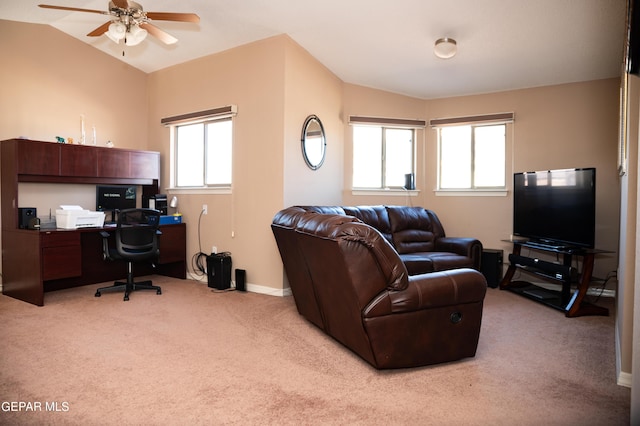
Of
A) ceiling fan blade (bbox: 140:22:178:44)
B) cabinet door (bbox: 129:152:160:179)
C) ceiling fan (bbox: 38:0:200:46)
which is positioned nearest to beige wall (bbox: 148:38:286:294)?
cabinet door (bbox: 129:152:160:179)

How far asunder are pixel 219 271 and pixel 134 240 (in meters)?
0.97

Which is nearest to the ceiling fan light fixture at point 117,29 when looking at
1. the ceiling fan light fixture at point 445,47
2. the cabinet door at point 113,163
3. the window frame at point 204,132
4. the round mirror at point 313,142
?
the window frame at point 204,132

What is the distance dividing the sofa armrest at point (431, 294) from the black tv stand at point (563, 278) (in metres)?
Result: 1.85

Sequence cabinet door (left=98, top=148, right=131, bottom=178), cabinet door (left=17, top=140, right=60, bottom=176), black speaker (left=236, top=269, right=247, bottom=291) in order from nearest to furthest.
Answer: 1. cabinet door (left=17, top=140, right=60, bottom=176)
2. black speaker (left=236, top=269, right=247, bottom=291)
3. cabinet door (left=98, top=148, right=131, bottom=178)

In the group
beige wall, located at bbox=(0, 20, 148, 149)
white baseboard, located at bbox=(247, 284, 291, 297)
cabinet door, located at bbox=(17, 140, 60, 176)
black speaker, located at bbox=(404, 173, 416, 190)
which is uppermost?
beige wall, located at bbox=(0, 20, 148, 149)

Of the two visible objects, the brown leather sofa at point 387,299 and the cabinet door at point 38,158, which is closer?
the brown leather sofa at point 387,299

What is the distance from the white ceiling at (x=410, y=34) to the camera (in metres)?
3.33

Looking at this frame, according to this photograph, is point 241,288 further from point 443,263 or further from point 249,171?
point 443,263

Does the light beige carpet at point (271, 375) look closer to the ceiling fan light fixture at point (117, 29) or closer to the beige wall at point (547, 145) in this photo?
the beige wall at point (547, 145)

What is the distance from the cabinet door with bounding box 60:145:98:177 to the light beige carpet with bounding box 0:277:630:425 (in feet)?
5.18

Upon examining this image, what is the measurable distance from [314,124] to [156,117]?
7.74 feet

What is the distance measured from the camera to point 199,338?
2.97m

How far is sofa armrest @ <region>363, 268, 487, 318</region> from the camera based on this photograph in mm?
2242

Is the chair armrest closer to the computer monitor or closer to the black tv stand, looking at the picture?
the computer monitor
